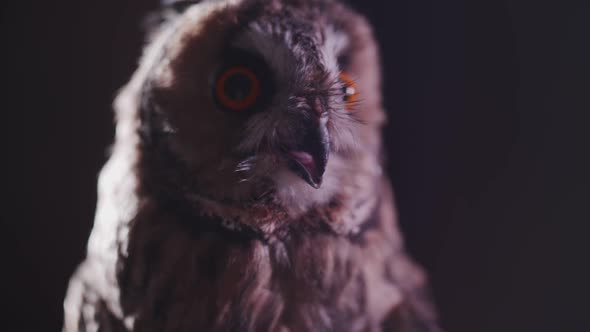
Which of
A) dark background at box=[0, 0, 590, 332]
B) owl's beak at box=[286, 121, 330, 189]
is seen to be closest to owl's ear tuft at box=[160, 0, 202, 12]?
owl's beak at box=[286, 121, 330, 189]

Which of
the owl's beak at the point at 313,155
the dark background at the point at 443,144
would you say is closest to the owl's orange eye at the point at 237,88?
the owl's beak at the point at 313,155

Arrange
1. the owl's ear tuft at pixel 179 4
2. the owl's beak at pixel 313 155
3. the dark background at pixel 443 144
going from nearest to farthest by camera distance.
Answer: the owl's beak at pixel 313 155
the owl's ear tuft at pixel 179 4
the dark background at pixel 443 144

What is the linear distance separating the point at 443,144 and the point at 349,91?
1.01m

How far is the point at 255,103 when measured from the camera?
76 cm

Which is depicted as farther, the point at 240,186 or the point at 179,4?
the point at 179,4

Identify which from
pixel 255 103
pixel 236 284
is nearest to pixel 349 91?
pixel 255 103

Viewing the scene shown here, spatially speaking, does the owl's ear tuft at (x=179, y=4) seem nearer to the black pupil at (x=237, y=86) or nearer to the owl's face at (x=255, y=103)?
the owl's face at (x=255, y=103)

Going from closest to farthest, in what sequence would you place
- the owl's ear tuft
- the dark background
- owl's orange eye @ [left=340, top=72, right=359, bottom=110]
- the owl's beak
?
the owl's beak, owl's orange eye @ [left=340, top=72, right=359, bottom=110], the owl's ear tuft, the dark background

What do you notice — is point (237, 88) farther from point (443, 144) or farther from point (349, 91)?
point (443, 144)

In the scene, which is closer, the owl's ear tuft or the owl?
the owl

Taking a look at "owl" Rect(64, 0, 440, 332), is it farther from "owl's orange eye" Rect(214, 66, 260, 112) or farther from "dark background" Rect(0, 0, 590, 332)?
"dark background" Rect(0, 0, 590, 332)

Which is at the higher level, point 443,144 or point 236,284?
point 443,144

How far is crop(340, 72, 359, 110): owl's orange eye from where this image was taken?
80 centimetres

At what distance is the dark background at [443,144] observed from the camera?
1370 millimetres
